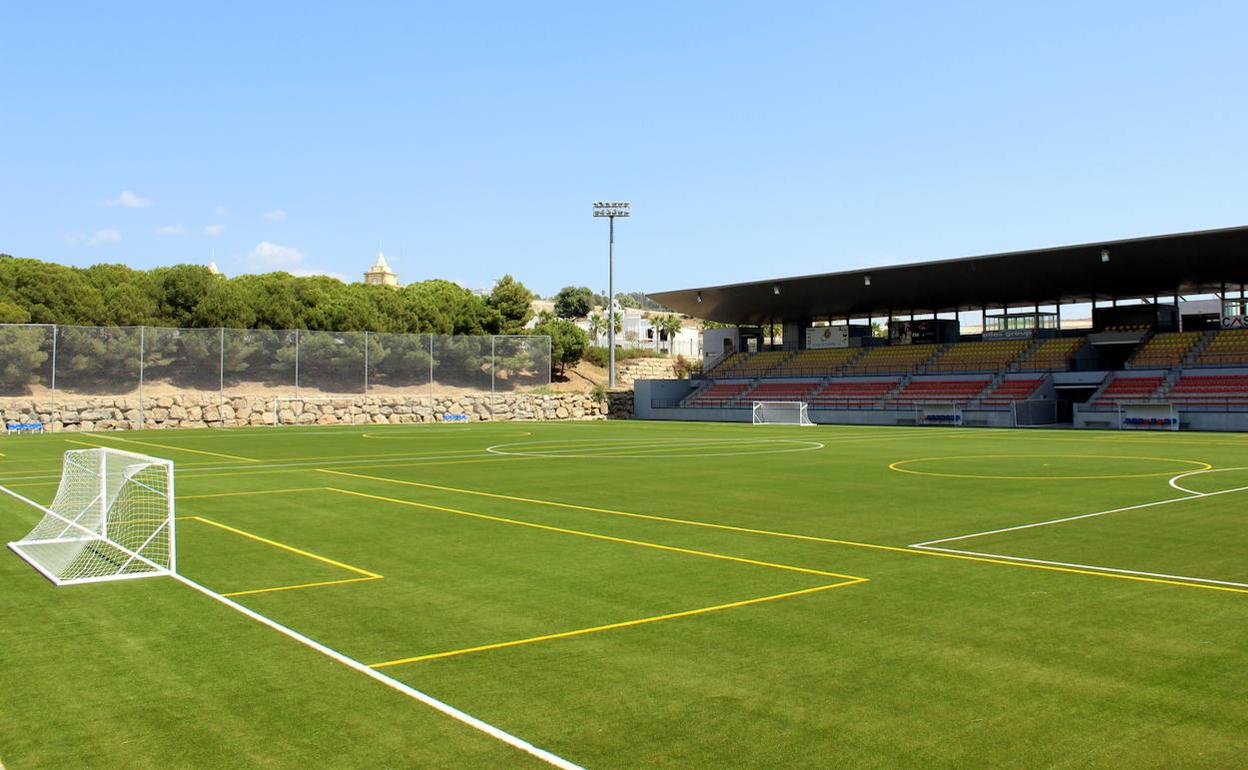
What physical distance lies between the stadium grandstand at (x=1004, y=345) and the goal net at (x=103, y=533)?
43.4 metres

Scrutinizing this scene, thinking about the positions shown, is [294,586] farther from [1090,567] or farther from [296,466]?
[296,466]

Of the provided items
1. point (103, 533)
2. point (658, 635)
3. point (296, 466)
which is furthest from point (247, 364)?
point (658, 635)

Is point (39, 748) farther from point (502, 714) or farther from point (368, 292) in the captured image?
point (368, 292)

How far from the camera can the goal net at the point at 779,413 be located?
56969 mm

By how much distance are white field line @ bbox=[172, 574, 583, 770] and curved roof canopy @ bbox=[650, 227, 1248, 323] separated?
146 feet

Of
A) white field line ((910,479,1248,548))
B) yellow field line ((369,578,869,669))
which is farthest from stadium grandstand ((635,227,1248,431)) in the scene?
yellow field line ((369,578,869,669))

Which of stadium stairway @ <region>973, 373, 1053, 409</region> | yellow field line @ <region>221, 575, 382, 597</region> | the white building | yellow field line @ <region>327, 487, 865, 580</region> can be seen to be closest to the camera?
yellow field line @ <region>221, 575, 382, 597</region>

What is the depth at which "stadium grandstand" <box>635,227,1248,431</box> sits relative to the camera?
4766cm

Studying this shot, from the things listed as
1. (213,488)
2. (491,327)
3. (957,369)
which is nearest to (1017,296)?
(957,369)

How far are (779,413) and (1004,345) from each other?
15392 mm

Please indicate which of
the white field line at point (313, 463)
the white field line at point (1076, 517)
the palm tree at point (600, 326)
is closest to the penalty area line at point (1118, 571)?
the white field line at point (1076, 517)

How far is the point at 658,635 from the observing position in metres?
8.34

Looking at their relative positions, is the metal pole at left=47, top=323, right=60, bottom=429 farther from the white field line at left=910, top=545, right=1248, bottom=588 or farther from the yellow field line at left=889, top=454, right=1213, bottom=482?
the white field line at left=910, top=545, right=1248, bottom=588

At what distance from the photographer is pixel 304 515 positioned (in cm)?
1634
